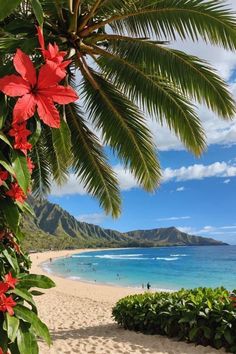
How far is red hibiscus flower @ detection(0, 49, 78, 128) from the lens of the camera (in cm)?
92

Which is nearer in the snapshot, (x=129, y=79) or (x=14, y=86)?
(x=14, y=86)

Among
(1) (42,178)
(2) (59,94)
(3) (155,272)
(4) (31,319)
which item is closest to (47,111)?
(2) (59,94)

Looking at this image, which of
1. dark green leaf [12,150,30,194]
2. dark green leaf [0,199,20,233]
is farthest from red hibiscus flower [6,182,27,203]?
dark green leaf [12,150,30,194]

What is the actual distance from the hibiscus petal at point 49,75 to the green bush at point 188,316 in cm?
572

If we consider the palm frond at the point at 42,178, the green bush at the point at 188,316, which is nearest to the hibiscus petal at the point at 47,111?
the green bush at the point at 188,316

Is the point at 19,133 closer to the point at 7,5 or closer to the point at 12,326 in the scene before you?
the point at 7,5

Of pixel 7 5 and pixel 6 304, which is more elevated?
pixel 7 5

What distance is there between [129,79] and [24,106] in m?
4.94

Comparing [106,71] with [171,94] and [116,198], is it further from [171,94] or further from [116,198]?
[116,198]

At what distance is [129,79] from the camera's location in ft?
18.8

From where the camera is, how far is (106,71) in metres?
5.93

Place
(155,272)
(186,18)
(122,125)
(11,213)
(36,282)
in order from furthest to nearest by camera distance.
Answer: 1. (155,272)
2. (122,125)
3. (186,18)
4. (36,282)
5. (11,213)

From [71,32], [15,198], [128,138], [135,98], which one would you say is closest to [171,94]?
[135,98]

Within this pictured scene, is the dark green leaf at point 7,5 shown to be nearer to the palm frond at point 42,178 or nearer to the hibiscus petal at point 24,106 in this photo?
the hibiscus petal at point 24,106
